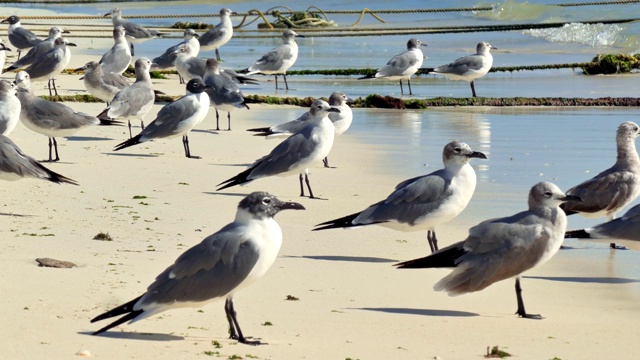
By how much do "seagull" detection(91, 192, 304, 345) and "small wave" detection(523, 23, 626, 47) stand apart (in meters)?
25.4

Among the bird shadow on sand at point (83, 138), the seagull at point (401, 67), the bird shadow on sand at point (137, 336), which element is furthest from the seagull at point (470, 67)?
the bird shadow on sand at point (137, 336)

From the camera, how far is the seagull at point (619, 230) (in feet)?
24.2

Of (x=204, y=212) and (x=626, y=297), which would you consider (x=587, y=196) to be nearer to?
(x=626, y=297)

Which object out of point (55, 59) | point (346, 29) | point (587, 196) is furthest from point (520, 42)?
point (587, 196)

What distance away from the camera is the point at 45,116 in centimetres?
1162

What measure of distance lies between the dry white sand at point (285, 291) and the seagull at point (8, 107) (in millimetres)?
916

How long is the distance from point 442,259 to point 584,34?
26.4m

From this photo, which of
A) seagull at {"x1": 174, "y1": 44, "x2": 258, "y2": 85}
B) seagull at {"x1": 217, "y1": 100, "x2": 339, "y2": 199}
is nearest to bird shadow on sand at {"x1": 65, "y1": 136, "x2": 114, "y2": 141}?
seagull at {"x1": 217, "y1": 100, "x2": 339, "y2": 199}

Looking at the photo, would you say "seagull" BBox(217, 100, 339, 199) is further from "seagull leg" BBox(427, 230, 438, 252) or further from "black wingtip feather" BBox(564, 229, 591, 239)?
"black wingtip feather" BBox(564, 229, 591, 239)

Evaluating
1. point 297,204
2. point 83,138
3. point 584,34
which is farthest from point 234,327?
point 584,34

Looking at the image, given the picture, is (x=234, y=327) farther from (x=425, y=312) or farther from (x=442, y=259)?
(x=442, y=259)

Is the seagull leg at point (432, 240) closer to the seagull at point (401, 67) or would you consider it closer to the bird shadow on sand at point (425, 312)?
the bird shadow on sand at point (425, 312)

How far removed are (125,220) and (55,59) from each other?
9684 mm

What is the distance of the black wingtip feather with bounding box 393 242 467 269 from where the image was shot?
20.7ft
